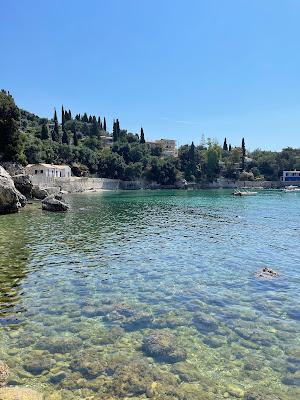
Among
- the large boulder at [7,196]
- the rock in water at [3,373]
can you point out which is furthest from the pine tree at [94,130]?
the rock in water at [3,373]

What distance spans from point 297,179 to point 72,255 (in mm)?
168041

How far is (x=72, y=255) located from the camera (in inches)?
835

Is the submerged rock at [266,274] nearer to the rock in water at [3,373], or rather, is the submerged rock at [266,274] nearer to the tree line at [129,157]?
the rock in water at [3,373]

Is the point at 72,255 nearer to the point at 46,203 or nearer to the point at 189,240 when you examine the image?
the point at 189,240

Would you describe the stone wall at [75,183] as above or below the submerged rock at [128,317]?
above

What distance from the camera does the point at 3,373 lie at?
816 centimetres

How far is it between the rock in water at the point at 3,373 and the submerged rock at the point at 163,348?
352 cm

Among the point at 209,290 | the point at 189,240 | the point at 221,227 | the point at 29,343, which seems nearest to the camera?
the point at 29,343

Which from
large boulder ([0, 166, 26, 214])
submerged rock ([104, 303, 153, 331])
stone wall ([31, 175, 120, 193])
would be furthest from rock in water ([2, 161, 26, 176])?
submerged rock ([104, 303, 153, 331])

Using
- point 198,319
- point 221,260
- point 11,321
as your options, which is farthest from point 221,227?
point 11,321

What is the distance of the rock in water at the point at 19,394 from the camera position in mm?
7188

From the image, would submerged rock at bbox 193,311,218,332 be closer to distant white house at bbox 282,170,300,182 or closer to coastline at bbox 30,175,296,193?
coastline at bbox 30,175,296,193

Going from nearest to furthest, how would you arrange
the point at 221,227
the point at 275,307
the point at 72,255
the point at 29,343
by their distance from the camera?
1. the point at 29,343
2. the point at 275,307
3. the point at 72,255
4. the point at 221,227

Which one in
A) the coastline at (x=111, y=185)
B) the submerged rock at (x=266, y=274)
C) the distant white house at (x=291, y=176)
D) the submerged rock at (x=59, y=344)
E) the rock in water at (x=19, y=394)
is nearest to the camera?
the rock in water at (x=19, y=394)
